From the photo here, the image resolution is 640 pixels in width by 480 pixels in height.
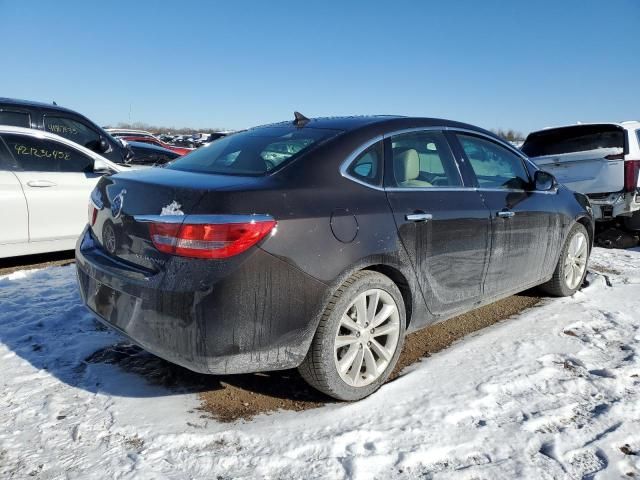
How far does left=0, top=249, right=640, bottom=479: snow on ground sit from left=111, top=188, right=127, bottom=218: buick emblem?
98 centimetres

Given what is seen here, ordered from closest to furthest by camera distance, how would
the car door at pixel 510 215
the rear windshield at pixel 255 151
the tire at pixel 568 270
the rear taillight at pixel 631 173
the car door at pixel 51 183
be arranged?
the rear windshield at pixel 255 151, the car door at pixel 510 215, the tire at pixel 568 270, the car door at pixel 51 183, the rear taillight at pixel 631 173

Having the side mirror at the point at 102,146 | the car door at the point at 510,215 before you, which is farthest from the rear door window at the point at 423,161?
the side mirror at the point at 102,146

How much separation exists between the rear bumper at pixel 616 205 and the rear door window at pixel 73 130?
642 cm

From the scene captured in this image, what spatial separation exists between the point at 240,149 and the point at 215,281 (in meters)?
1.17

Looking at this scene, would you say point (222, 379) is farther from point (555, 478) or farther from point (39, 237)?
point (39, 237)

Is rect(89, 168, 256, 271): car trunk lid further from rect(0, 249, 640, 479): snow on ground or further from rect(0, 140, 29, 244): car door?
rect(0, 140, 29, 244): car door

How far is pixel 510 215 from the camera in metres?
3.73

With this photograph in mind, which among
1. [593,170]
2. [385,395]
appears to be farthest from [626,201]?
[385,395]

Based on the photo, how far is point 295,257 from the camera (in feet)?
8.00

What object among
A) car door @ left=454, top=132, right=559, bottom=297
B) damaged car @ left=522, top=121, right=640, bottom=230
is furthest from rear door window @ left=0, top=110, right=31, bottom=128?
damaged car @ left=522, top=121, right=640, bottom=230

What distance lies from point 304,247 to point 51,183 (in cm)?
401

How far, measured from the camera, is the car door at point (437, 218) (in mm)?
3016

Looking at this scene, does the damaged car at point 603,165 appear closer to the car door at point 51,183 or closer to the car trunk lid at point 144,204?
the car trunk lid at point 144,204

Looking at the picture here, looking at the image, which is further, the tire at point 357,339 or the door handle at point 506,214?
the door handle at point 506,214
